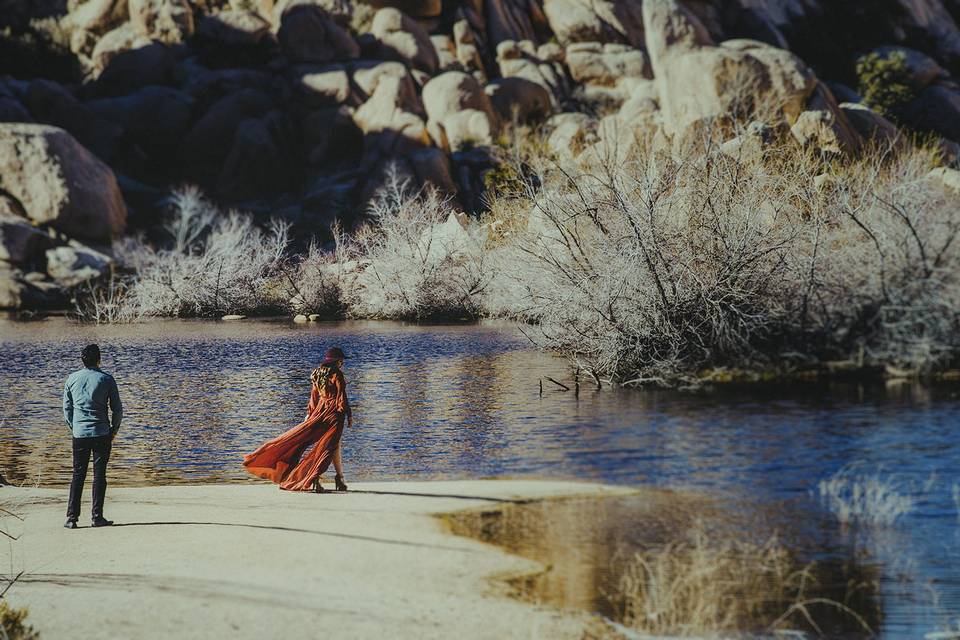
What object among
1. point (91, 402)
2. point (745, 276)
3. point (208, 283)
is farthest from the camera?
point (208, 283)

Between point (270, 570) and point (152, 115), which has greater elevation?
point (152, 115)

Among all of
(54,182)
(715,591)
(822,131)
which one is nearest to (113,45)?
(54,182)

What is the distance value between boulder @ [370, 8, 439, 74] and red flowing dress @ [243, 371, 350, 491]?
6013 cm

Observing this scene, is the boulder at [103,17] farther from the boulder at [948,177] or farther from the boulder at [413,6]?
the boulder at [948,177]

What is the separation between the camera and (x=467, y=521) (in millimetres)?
11930

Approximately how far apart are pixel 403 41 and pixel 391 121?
10.8m

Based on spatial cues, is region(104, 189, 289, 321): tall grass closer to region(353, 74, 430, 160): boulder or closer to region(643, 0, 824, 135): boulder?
region(353, 74, 430, 160): boulder

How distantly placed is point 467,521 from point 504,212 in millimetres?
24474

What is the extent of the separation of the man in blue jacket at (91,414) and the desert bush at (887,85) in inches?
2332

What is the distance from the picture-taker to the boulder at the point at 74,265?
50.2 meters

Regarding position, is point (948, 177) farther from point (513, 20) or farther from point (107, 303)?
point (513, 20)

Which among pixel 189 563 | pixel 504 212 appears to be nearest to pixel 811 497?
pixel 189 563

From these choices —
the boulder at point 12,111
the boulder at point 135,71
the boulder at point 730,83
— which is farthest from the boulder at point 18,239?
the boulder at point 730,83

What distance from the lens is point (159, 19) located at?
73688 mm
